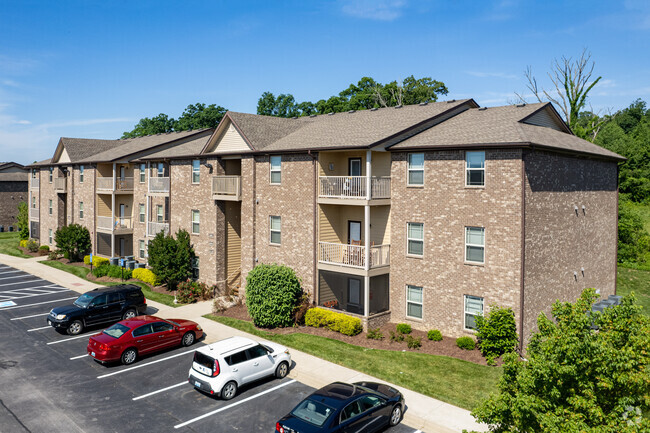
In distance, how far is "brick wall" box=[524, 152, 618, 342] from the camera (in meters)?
20.6

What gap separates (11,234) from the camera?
210 feet

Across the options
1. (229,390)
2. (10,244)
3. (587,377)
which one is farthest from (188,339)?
(10,244)

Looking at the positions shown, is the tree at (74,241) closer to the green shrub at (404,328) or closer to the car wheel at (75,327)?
the car wheel at (75,327)

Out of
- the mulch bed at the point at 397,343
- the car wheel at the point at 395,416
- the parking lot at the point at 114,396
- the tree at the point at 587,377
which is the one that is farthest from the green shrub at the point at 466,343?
the tree at the point at 587,377

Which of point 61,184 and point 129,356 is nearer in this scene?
point 129,356

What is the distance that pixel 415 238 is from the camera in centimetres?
2302

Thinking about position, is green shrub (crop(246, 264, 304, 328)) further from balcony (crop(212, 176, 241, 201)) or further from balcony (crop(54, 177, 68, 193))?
balcony (crop(54, 177, 68, 193))

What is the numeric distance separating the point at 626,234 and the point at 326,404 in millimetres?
38013

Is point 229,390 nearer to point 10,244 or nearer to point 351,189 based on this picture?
point 351,189

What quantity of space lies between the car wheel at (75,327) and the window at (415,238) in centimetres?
1610

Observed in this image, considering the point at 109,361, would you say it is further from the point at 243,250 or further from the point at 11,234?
→ the point at 11,234

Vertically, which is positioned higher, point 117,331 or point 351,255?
point 351,255

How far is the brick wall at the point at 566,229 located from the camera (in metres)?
20.6

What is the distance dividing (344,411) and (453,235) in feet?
36.8
